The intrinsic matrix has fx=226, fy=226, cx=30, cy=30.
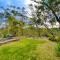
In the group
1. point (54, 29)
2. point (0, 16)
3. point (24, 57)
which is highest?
point (0, 16)

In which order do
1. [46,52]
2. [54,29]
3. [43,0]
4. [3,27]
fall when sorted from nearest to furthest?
1. [46,52]
2. [43,0]
3. [54,29]
4. [3,27]

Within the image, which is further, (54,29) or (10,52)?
(54,29)

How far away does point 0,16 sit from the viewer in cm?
2048

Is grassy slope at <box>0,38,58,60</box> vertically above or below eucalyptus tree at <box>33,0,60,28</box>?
below

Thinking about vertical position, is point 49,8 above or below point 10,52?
above

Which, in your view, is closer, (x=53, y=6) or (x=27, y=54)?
(x=27, y=54)

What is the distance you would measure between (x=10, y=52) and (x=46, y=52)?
6.38ft

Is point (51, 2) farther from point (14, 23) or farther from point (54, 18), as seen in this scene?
point (14, 23)

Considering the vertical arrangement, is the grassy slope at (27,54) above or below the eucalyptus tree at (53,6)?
below

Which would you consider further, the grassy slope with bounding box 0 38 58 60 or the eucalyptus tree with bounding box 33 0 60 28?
the eucalyptus tree with bounding box 33 0 60 28

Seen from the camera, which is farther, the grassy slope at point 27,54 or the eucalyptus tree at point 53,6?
the eucalyptus tree at point 53,6

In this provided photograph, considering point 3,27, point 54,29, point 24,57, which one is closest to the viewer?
point 24,57

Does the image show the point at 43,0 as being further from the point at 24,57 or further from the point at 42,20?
the point at 24,57

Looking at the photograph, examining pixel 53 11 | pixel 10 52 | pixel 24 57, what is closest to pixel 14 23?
pixel 53 11
